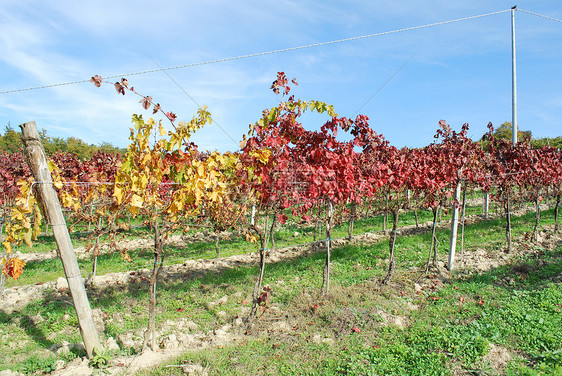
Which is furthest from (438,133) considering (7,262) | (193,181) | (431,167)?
(7,262)

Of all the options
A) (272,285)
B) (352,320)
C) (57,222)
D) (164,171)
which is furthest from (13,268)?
(352,320)

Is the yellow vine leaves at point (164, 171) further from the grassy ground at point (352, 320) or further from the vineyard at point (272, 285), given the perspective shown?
the grassy ground at point (352, 320)

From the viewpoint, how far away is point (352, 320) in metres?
4.86

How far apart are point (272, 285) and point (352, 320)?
1.76 meters

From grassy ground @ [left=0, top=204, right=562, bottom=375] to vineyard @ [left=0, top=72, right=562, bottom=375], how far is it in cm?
3

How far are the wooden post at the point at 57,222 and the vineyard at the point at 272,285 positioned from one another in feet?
0.05

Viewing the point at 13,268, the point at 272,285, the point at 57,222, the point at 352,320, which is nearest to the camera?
the point at 13,268

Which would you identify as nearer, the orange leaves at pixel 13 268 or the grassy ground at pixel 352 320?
the orange leaves at pixel 13 268

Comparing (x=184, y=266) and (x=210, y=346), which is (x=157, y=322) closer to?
(x=210, y=346)

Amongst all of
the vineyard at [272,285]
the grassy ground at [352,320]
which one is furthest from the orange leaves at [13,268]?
the grassy ground at [352,320]

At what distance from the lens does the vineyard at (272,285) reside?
392cm

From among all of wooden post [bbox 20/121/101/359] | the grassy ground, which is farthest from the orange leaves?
the grassy ground

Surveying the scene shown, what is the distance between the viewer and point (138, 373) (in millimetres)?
3723

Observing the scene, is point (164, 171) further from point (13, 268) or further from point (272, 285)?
point (272, 285)
